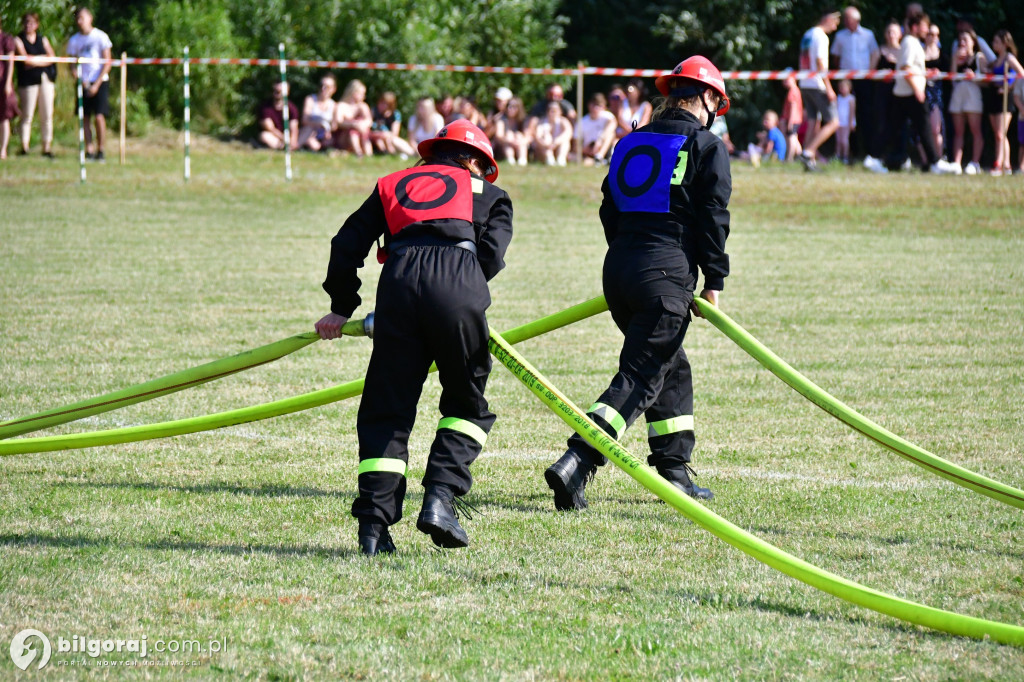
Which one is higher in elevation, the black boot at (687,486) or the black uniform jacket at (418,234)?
the black uniform jacket at (418,234)

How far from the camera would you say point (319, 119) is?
21.5 m

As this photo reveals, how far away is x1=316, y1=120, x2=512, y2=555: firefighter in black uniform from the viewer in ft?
15.1

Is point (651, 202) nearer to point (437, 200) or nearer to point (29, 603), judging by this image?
point (437, 200)

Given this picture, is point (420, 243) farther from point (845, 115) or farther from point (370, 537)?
point (845, 115)

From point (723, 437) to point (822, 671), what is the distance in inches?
125

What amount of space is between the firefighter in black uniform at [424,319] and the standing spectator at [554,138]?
16831 mm

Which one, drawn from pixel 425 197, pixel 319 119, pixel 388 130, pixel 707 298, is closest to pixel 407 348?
pixel 425 197

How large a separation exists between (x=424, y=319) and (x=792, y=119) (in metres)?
18.4

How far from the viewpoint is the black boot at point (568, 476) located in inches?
198

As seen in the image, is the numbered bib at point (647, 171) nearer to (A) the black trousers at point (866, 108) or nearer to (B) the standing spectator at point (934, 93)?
(B) the standing spectator at point (934, 93)

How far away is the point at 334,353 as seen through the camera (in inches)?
361

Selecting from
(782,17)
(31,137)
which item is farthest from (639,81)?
(31,137)

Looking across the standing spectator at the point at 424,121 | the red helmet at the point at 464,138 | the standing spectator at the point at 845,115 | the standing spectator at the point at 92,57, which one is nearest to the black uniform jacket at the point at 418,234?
the red helmet at the point at 464,138

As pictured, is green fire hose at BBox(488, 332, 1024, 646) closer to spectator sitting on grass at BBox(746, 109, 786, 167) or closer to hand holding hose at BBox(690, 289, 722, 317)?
hand holding hose at BBox(690, 289, 722, 317)
